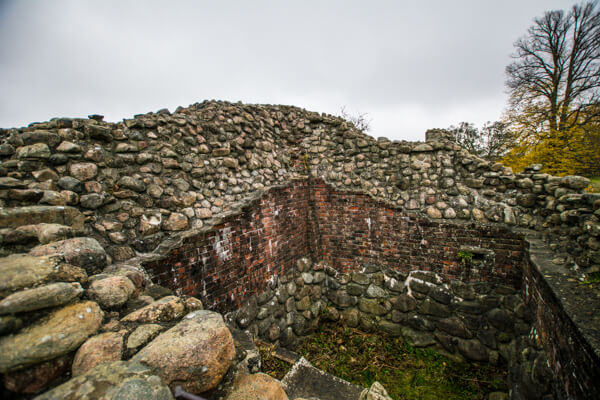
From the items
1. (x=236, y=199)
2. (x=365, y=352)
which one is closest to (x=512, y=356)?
(x=365, y=352)

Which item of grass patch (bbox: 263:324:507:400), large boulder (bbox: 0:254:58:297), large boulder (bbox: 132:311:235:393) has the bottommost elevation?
grass patch (bbox: 263:324:507:400)

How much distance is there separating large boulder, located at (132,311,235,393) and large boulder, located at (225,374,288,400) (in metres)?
0.12

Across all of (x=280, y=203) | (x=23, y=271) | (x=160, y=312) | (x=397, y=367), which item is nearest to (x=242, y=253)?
(x=280, y=203)

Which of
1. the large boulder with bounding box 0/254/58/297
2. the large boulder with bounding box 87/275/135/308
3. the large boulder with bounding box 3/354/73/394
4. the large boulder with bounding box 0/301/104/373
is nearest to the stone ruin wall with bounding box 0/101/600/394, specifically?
the large boulder with bounding box 0/254/58/297

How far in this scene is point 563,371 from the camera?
2.01 m

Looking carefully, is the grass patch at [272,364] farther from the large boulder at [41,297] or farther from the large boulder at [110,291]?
the large boulder at [41,297]

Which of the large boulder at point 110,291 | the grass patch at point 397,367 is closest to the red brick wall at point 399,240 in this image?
the grass patch at point 397,367

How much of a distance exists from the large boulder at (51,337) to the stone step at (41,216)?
984 millimetres

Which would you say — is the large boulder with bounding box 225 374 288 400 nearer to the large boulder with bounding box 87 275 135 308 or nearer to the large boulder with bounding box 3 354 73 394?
the large boulder with bounding box 3 354 73 394

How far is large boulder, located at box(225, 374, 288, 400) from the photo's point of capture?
1.33 meters

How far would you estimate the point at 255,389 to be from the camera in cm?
138

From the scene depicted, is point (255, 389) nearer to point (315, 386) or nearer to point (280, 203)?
point (315, 386)

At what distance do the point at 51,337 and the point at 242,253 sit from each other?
2.56m

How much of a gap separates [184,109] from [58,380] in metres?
3.71
